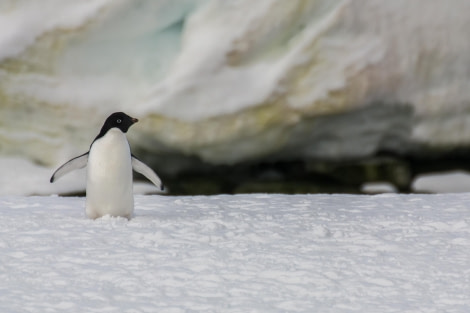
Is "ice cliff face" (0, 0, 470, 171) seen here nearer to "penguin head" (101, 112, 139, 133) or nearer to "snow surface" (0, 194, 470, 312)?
"snow surface" (0, 194, 470, 312)

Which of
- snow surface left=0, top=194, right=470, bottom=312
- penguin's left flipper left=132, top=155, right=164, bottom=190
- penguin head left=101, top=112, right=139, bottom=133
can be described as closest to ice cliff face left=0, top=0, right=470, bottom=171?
snow surface left=0, top=194, right=470, bottom=312

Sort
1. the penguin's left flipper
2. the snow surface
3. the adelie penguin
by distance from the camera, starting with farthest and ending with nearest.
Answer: the penguin's left flipper
the adelie penguin
the snow surface

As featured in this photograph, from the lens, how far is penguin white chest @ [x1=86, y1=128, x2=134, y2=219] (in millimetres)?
3037

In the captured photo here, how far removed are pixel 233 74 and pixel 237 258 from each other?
1618 mm

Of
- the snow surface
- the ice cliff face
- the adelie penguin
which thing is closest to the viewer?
the snow surface

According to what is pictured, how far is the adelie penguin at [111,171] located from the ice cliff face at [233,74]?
984mm

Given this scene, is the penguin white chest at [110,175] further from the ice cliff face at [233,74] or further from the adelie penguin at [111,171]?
the ice cliff face at [233,74]

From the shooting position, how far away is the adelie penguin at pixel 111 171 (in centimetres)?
304

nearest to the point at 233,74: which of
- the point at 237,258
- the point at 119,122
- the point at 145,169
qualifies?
the point at 145,169

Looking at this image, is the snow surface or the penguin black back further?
the penguin black back

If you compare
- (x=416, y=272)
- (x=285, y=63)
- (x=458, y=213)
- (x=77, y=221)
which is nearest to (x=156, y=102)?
(x=285, y=63)

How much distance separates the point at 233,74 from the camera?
4.05 meters

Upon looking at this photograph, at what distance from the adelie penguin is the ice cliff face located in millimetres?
984

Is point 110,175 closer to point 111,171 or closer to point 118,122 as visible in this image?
point 111,171
